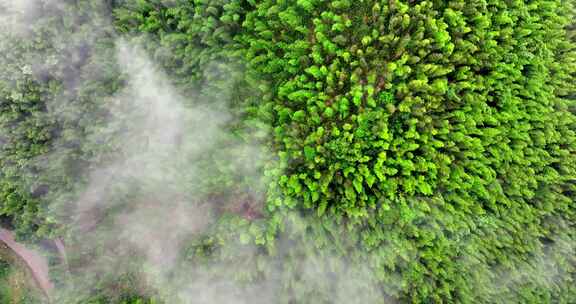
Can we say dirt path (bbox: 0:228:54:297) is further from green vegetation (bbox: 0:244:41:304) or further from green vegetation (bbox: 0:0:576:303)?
green vegetation (bbox: 0:0:576:303)

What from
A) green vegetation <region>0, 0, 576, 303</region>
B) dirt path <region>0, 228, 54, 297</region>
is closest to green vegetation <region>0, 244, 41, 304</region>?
dirt path <region>0, 228, 54, 297</region>

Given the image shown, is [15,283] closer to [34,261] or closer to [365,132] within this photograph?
[34,261]

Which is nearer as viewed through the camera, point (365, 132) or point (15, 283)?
point (365, 132)

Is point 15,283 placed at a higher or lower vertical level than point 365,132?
lower

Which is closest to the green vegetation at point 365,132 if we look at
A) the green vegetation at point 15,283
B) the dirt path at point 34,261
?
the dirt path at point 34,261

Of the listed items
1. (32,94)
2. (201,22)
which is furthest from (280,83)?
(32,94)

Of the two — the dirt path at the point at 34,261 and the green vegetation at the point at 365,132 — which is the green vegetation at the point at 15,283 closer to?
the dirt path at the point at 34,261

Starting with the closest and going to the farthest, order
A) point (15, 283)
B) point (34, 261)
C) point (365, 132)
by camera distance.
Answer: point (365, 132) < point (34, 261) < point (15, 283)

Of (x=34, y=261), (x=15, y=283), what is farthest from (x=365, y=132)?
(x=15, y=283)
